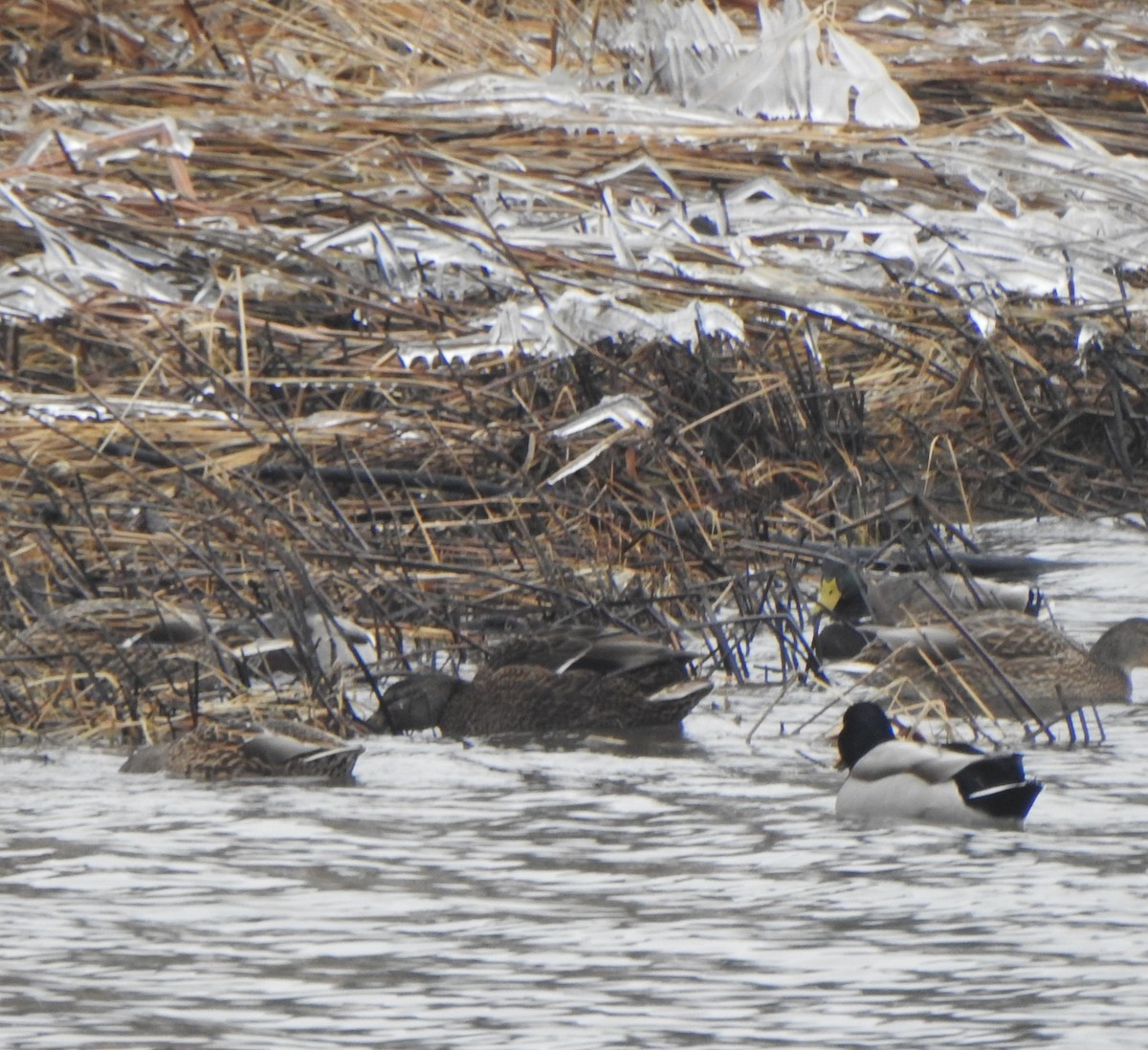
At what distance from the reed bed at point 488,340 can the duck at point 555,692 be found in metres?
0.19

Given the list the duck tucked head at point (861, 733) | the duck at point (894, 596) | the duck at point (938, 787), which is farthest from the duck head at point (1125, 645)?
the duck at point (938, 787)

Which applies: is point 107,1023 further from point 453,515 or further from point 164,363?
point 164,363

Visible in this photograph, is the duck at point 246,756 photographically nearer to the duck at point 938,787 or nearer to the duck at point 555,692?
the duck at point 555,692

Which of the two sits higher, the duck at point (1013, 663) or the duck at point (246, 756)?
the duck at point (246, 756)

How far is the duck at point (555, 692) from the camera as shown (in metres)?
5.59

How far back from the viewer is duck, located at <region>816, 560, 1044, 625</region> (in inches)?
261

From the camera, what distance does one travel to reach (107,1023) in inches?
133

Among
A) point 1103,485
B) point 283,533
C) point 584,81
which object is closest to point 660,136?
point 584,81

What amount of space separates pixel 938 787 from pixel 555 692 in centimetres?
124

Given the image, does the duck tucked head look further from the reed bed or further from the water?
the reed bed

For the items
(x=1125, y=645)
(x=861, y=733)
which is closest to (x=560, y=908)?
(x=861, y=733)

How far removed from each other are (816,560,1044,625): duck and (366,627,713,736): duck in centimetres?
103

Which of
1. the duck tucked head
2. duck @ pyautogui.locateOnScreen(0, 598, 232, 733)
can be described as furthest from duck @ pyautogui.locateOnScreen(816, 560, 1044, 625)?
duck @ pyautogui.locateOnScreen(0, 598, 232, 733)

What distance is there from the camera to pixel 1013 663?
601 cm
